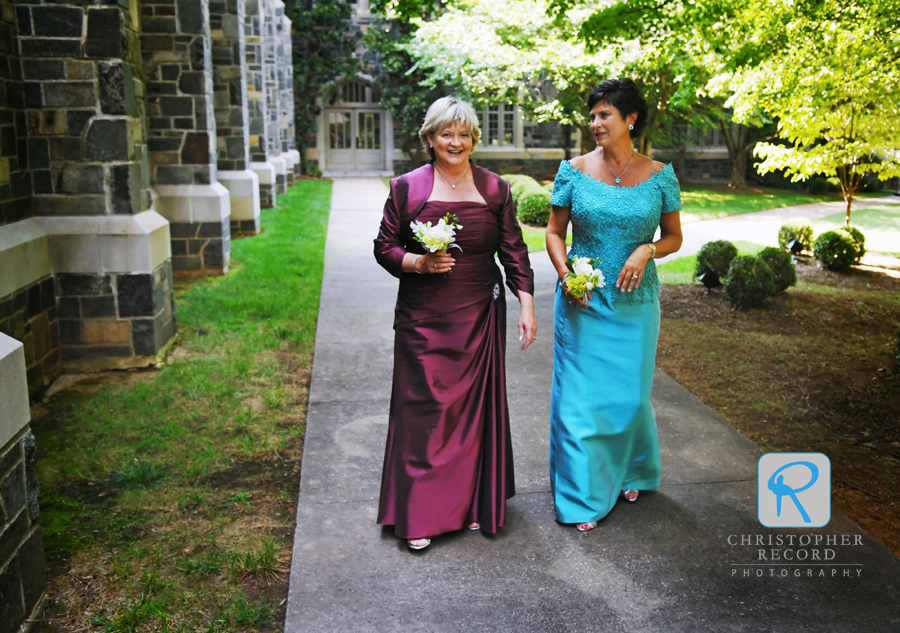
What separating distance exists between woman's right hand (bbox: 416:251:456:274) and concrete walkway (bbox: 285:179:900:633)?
1293 millimetres

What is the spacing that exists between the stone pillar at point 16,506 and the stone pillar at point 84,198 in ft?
9.72

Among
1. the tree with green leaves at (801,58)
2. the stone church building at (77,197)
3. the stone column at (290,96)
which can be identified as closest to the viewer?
the stone church building at (77,197)

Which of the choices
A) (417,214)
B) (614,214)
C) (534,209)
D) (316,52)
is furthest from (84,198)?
(316,52)

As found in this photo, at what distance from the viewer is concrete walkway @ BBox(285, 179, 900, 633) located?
3.15 meters

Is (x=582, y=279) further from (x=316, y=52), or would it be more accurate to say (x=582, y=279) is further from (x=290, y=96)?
(x=316, y=52)

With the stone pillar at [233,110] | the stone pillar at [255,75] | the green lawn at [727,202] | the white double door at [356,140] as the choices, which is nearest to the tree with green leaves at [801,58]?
the green lawn at [727,202]

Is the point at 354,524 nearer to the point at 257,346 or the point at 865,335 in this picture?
Result: the point at 257,346

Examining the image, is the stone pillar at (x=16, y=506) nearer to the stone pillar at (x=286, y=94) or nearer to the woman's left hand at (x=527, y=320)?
the woman's left hand at (x=527, y=320)

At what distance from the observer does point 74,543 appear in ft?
12.3

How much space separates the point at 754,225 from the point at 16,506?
16.3m

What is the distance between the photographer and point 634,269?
3.78 metres

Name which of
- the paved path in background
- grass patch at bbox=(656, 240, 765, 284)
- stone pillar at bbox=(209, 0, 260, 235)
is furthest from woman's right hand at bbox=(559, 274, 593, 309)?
stone pillar at bbox=(209, 0, 260, 235)

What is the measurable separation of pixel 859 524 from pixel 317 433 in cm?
314

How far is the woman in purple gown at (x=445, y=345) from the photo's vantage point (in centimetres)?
360
